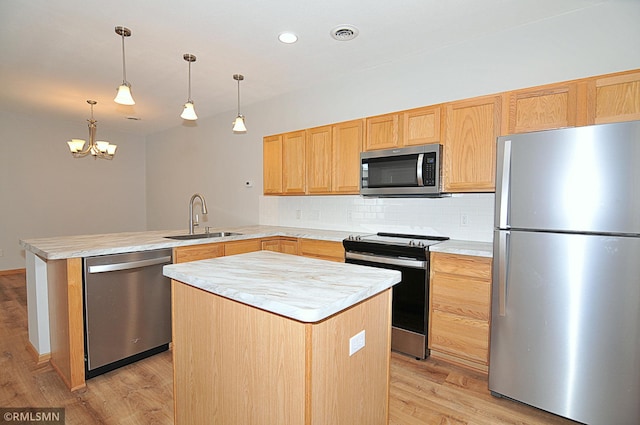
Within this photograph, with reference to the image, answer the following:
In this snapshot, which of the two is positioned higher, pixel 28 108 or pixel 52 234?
pixel 28 108

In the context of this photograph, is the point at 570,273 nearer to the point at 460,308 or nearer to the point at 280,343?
the point at 460,308

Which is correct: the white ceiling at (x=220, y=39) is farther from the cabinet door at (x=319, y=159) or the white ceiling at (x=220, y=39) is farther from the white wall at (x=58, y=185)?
the white wall at (x=58, y=185)

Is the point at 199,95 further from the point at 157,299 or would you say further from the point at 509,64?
the point at 509,64

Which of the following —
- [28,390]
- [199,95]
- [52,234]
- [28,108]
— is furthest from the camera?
[52,234]

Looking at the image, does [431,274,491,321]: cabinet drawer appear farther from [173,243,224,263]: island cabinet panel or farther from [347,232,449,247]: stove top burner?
[173,243,224,263]: island cabinet panel

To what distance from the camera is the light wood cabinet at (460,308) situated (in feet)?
7.66

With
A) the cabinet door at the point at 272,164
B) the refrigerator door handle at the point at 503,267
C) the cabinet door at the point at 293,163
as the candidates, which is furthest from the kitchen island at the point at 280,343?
the cabinet door at the point at 272,164

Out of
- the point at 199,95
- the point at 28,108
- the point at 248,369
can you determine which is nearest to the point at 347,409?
the point at 248,369

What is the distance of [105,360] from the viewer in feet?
7.77

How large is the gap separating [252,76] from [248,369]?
3285mm

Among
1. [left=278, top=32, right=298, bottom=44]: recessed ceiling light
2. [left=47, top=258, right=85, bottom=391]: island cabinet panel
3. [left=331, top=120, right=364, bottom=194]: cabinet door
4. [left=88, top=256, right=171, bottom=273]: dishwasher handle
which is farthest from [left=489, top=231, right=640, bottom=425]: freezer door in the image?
[left=47, top=258, right=85, bottom=391]: island cabinet panel

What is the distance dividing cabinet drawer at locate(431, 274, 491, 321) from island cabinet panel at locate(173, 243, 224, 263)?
78.4 inches

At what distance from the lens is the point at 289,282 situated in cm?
133

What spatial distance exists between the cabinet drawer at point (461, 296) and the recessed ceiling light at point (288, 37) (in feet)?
7.66
